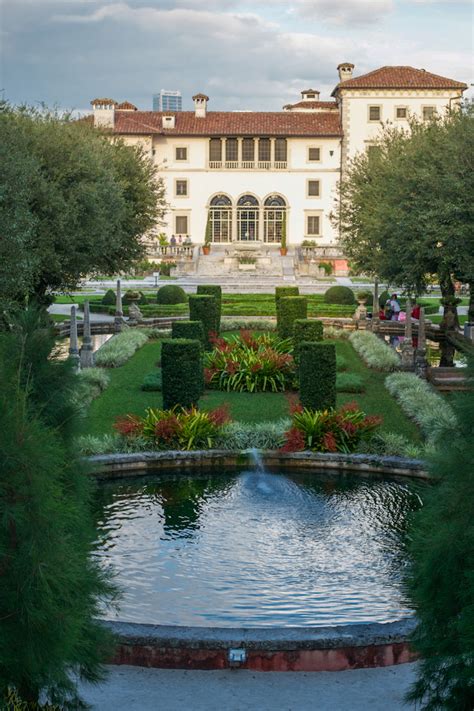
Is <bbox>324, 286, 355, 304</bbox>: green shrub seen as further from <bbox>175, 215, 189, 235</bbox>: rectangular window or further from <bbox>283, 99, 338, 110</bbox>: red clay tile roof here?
<bbox>283, 99, 338, 110</bbox>: red clay tile roof

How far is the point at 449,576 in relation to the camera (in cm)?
549

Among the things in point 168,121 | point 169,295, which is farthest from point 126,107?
point 169,295

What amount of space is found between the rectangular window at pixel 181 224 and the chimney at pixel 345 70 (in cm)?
1191

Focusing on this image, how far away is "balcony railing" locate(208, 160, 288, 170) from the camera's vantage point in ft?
194

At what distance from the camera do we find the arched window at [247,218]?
59.3 meters

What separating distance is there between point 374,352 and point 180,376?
7.70 metres

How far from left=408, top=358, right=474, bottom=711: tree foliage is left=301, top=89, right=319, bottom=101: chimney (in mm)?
60464

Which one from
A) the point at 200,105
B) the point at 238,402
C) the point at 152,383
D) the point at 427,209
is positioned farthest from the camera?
the point at 200,105

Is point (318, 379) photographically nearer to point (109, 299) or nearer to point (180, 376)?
point (180, 376)

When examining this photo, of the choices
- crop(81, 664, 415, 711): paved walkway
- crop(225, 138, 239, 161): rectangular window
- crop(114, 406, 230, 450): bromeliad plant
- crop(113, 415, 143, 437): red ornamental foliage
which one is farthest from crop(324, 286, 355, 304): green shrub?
crop(81, 664, 415, 711): paved walkway

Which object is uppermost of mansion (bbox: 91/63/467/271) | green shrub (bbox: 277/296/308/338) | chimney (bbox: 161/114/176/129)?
chimney (bbox: 161/114/176/129)

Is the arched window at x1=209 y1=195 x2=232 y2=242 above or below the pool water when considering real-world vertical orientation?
above

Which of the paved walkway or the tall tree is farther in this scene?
the paved walkway

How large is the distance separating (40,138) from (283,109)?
42830 mm
